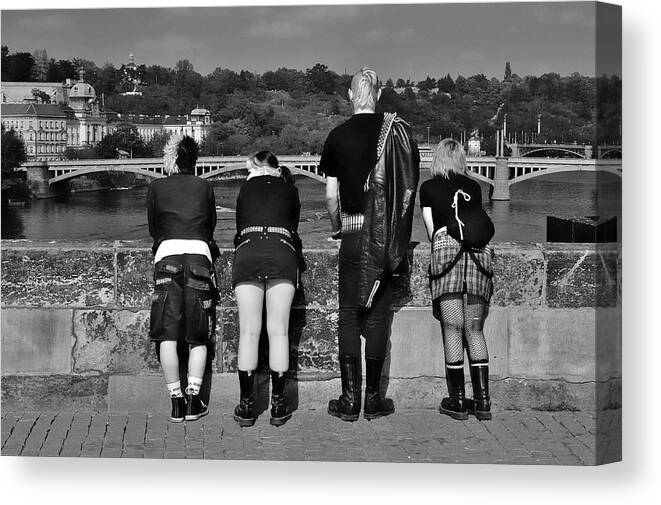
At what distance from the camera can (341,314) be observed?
4.62 m

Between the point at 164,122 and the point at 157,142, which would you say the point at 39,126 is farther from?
the point at 157,142

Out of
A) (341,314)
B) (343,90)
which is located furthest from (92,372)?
(343,90)

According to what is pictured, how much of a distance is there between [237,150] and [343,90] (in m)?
9.58

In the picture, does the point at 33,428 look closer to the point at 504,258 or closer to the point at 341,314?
the point at 341,314

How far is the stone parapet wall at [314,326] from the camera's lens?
4.98 m

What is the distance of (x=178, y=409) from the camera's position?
15.6 ft

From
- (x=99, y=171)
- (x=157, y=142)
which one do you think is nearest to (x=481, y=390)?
(x=157, y=142)

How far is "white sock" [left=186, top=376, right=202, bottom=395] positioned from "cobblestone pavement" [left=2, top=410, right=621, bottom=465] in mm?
161

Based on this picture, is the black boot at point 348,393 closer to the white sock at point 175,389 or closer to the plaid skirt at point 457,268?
the plaid skirt at point 457,268

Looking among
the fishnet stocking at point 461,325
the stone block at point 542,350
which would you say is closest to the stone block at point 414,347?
the fishnet stocking at point 461,325

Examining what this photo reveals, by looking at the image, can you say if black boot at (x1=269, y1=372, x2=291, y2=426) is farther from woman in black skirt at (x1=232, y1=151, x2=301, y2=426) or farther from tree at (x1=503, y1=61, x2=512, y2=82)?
tree at (x1=503, y1=61, x2=512, y2=82)

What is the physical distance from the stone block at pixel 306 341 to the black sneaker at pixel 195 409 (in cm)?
25

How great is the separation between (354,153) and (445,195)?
1.59 ft

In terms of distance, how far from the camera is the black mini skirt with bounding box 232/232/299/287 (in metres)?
4.48
